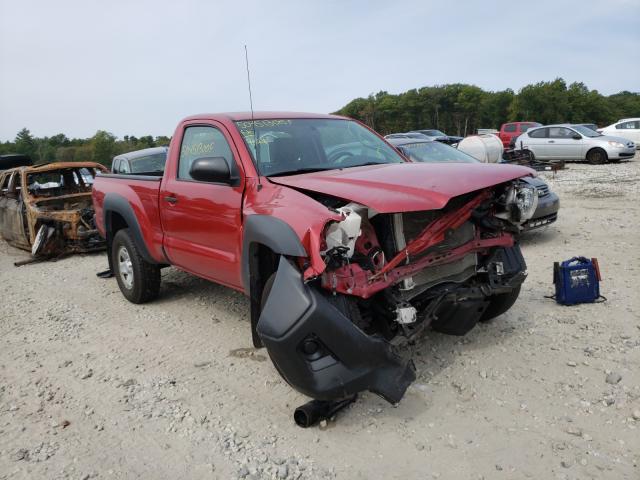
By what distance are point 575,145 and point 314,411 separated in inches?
688

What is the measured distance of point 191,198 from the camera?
425 cm

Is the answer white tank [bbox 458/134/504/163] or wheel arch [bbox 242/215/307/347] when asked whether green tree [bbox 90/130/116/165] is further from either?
wheel arch [bbox 242/215/307/347]

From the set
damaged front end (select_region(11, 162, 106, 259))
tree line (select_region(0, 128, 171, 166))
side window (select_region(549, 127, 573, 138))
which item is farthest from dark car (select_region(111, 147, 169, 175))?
tree line (select_region(0, 128, 171, 166))

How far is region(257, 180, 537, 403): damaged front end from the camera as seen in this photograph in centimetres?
283

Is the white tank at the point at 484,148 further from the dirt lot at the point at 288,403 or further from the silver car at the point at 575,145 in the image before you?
the silver car at the point at 575,145

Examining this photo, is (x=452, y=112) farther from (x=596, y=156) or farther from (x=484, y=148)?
(x=484, y=148)

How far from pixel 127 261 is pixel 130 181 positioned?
0.91 meters

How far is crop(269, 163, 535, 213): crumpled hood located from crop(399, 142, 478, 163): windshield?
4010 millimetres

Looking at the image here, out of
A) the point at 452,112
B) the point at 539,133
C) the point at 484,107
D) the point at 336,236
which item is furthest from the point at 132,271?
the point at 452,112

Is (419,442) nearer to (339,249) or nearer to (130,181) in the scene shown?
(339,249)

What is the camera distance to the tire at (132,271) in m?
5.37

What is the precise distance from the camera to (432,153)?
7.66 metres

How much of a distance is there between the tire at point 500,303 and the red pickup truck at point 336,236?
11 millimetres

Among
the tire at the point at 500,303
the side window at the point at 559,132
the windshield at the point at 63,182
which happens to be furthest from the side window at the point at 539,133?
the tire at the point at 500,303
